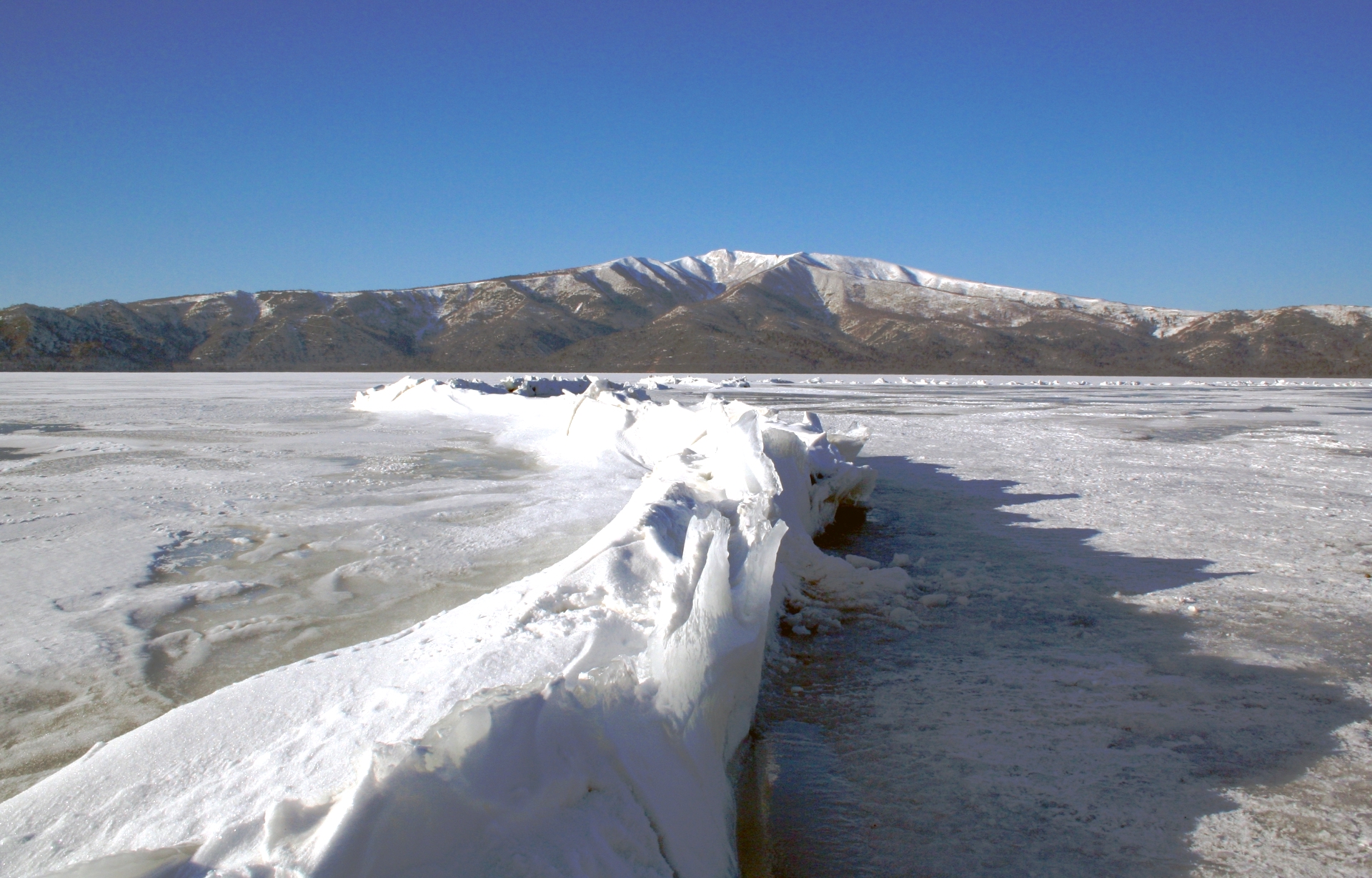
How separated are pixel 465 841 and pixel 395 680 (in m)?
0.82

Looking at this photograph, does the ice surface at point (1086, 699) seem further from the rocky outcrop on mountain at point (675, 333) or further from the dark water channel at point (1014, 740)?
the rocky outcrop on mountain at point (675, 333)

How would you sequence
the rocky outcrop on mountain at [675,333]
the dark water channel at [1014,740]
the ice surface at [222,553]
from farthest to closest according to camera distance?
1. the rocky outcrop on mountain at [675,333]
2. the ice surface at [222,553]
3. the dark water channel at [1014,740]

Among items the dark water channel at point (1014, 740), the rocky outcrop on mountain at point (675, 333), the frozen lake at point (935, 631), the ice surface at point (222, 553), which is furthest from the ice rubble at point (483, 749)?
the rocky outcrop on mountain at point (675, 333)

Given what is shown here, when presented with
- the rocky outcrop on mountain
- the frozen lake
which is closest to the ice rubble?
the frozen lake

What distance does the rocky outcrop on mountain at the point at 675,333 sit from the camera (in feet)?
201

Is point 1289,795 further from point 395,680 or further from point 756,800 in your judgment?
point 395,680

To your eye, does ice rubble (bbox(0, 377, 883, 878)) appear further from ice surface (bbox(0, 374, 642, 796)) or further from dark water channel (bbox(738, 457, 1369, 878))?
ice surface (bbox(0, 374, 642, 796))

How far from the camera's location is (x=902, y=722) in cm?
214

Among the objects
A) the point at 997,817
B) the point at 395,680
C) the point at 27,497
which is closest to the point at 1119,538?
the point at 997,817

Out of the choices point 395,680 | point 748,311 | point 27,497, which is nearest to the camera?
point 395,680

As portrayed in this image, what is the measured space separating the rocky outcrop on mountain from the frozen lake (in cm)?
4875

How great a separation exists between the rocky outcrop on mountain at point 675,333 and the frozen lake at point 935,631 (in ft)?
160

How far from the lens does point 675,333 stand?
230 ft

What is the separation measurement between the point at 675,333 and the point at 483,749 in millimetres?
69571
